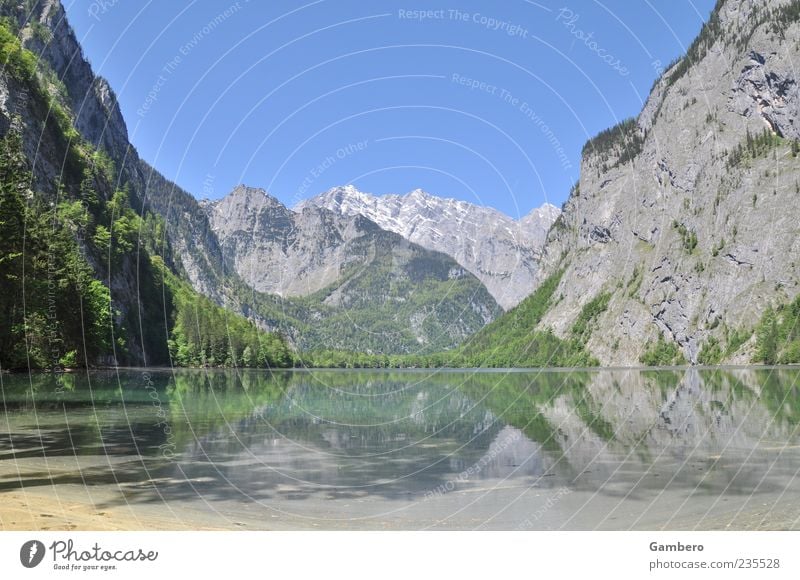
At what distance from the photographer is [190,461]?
2038 cm

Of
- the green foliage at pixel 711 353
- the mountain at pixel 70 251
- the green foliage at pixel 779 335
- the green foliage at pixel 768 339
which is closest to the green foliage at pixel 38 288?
the mountain at pixel 70 251

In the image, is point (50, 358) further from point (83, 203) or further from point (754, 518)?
point (754, 518)

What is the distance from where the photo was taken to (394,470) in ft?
65.0

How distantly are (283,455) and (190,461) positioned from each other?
330cm
